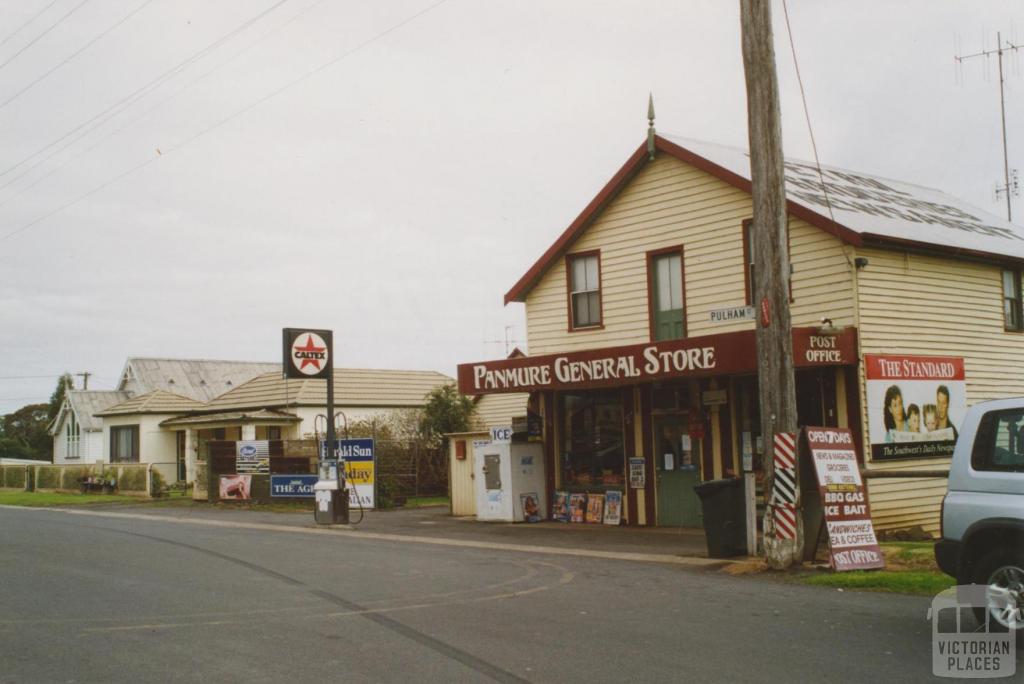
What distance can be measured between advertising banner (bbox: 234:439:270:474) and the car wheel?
2606cm

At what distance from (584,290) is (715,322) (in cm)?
366

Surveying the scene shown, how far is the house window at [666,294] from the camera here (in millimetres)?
21219

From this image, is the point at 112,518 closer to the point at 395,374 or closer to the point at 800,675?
the point at 395,374

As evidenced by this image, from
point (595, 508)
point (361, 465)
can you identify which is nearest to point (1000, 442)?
point (595, 508)

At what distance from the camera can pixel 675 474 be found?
20969 mm

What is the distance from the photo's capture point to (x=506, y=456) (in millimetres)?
23219

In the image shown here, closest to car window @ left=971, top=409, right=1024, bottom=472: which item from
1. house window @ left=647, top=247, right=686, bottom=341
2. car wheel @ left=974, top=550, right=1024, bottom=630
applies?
car wheel @ left=974, top=550, right=1024, bottom=630

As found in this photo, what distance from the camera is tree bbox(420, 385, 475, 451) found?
3403 cm

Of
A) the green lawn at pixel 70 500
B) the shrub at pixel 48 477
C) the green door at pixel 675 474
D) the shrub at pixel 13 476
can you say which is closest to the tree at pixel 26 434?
the shrub at pixel 13 476

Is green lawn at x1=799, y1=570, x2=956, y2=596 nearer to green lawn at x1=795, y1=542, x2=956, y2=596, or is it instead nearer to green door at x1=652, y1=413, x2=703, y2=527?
green lawn at x1=795, y1=542, x2=956, y2=596

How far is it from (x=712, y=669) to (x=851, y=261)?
12.2 m

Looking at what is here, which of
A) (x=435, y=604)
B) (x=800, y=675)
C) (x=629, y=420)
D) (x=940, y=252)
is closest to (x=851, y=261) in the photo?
(x=940, y=252)

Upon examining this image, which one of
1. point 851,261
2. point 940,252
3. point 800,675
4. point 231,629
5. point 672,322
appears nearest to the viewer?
point 800,675

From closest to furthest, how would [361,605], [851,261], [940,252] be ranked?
[361,605] < [851,261] < [940,252]
